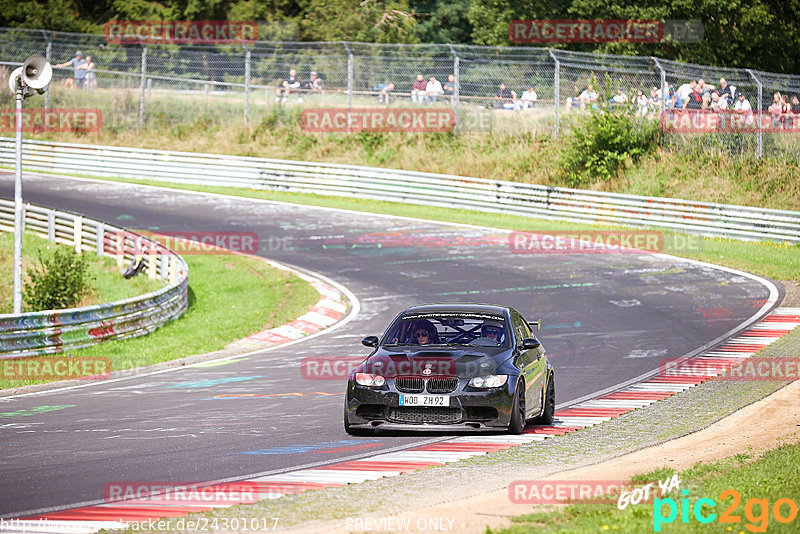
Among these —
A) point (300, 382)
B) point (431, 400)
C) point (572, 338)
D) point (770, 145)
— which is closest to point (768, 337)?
point (572, 338)

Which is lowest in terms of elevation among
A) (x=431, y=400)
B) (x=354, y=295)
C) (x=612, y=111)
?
(x=354, y=295)

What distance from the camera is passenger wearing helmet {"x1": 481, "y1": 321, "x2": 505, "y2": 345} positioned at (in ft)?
38.4

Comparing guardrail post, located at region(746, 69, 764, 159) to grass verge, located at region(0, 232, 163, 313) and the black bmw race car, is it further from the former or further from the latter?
the black bmw race car

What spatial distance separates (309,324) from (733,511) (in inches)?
560

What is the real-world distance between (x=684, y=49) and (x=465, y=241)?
1918 cm

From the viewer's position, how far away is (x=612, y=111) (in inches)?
1410

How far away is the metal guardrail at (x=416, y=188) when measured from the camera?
30.2 metres

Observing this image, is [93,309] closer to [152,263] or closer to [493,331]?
[152,263]

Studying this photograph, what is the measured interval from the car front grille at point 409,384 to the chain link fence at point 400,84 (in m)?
23.6

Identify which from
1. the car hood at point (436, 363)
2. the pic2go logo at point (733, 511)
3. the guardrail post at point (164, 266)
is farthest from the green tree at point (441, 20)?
the pic2go logo at point (733, 511)

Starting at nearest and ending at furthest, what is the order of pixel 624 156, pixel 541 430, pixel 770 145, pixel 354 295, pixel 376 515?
pixel 376 515
pixel 541 430
pixel 354 295
pixel 770 145
pixel 624 156

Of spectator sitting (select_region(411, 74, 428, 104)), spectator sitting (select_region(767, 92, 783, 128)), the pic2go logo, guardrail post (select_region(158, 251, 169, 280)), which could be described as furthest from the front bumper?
spectator sitting (select_region(411, 74, 428, 104))

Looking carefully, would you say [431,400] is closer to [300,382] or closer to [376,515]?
[376,515]

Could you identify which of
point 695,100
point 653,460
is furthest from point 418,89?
point 653,460
